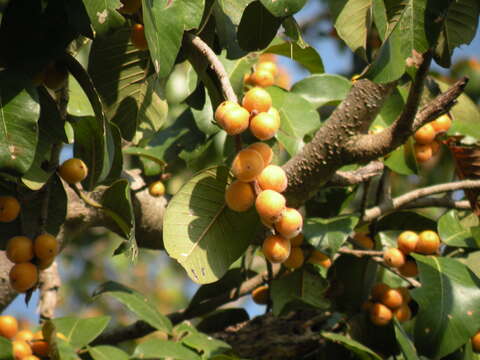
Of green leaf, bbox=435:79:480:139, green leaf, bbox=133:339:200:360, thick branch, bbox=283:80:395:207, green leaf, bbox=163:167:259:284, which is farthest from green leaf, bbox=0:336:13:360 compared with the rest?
green leaf, bbox=435:79:480:139

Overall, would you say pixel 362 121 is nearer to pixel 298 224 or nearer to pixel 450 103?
pixel 450 103

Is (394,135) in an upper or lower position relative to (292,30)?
lower

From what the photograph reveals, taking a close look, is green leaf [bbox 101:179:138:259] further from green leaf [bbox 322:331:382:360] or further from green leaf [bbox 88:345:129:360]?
green leaf [bbox 322:331:382:360]

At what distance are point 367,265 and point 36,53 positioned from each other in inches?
33.9

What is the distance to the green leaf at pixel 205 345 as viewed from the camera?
1234 mm

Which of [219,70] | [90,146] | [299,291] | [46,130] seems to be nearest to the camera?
[219,70]

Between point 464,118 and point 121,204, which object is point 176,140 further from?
point 464,118

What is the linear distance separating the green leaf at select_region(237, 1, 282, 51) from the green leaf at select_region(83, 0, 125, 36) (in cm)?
19

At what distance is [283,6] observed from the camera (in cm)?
89

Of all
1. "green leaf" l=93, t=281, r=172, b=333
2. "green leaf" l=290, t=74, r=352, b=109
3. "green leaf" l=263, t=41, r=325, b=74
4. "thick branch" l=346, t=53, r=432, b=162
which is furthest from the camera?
"green leaf" l=290, t=74, r=352, b=109

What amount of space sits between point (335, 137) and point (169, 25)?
18.3 inches

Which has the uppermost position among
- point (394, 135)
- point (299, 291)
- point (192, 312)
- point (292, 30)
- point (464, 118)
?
point (292, 30)

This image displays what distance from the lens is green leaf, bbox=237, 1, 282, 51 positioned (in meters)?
0.99

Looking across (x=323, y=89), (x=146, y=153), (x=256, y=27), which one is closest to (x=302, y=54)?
(x=323, y=89)
